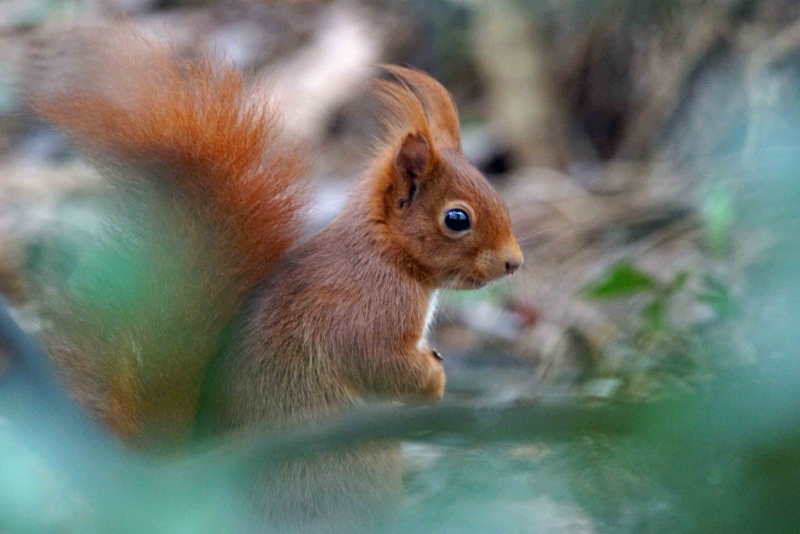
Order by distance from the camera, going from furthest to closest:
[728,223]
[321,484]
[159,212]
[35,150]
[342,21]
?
[342,21], [35,150], [728,223], [321,484], [159,212]

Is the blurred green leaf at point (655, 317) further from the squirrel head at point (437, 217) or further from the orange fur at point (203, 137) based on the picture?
the orange fur at point (203, 137)

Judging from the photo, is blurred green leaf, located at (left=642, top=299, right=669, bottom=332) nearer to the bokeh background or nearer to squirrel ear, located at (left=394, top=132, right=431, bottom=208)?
the bokeh background

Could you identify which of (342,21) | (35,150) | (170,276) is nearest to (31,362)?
(170,276)

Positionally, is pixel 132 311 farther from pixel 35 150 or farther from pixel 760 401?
pixel 35 150

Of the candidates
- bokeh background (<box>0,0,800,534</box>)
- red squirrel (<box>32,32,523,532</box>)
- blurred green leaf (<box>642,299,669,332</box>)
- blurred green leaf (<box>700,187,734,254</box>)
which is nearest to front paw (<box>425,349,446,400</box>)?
red squirrel (<box>32,32,523,532</box>)

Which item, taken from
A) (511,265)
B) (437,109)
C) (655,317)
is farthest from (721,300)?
(437,109)

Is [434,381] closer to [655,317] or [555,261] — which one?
[655,317]
